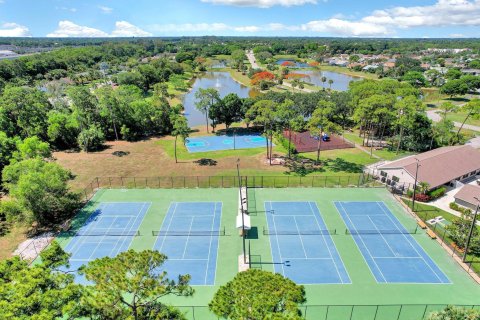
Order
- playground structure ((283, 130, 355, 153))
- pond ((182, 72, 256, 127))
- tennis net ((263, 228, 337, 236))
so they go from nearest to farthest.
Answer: tennis net ((263, 228, 337, 236))
playground structure ((283, 130, 355, 153))
pond ((182, 72, 256, 127))

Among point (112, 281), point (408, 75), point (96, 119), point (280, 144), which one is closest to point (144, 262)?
point (112, 281)

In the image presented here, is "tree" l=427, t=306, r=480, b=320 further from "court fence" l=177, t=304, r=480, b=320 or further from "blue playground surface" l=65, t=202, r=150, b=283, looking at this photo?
"blue playground surface" l=65, t=202, r=150, b=283

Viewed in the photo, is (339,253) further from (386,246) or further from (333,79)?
(333,79)

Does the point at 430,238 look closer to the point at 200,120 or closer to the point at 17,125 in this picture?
the point at 200,120

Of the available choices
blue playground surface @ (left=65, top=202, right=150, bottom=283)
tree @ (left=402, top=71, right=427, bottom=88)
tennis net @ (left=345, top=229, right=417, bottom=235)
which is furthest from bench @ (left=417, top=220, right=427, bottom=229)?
tree @ (left=402, top=71, right=427, bottom=88)

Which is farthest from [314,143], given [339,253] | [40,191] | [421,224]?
[40,191]
